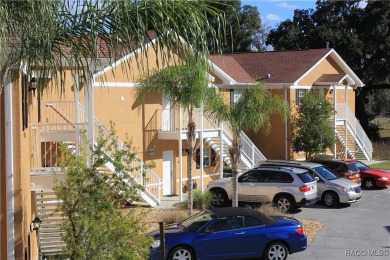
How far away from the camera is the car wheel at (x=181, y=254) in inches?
523

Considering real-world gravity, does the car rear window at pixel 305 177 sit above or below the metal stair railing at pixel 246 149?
below

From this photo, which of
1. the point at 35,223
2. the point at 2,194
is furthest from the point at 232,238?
the point at 2,194

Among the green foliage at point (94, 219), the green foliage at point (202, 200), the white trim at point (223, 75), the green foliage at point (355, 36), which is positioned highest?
the green foliage at point (355, 36)

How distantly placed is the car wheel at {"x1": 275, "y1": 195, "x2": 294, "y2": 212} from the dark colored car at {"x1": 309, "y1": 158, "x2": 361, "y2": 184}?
16.3 feet

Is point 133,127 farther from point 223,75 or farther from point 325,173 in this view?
point 325,173

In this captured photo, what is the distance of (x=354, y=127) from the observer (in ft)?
121

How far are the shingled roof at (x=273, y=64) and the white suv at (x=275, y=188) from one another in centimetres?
1038

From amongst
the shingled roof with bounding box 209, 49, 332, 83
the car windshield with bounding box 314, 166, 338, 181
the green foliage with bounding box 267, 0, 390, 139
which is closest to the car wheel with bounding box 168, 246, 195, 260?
the car windshield with bounding box 314, 166, 338, 181

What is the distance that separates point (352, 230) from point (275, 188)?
3.53 metres

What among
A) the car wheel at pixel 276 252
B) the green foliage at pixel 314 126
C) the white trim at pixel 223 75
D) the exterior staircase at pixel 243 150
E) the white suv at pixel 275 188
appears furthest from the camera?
the green foliage at pixel 314 126

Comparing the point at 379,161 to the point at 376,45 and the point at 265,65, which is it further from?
the point at 376,45

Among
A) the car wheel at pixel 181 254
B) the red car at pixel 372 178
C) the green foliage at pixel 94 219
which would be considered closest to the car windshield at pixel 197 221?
the car wheel at pixel 181 254

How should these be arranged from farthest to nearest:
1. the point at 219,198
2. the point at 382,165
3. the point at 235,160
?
the point at 382,165 < the point at 219,198 < the point at 235,160

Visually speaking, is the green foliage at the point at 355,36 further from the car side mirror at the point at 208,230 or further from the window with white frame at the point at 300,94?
the car side mirror at the point at 208,230
